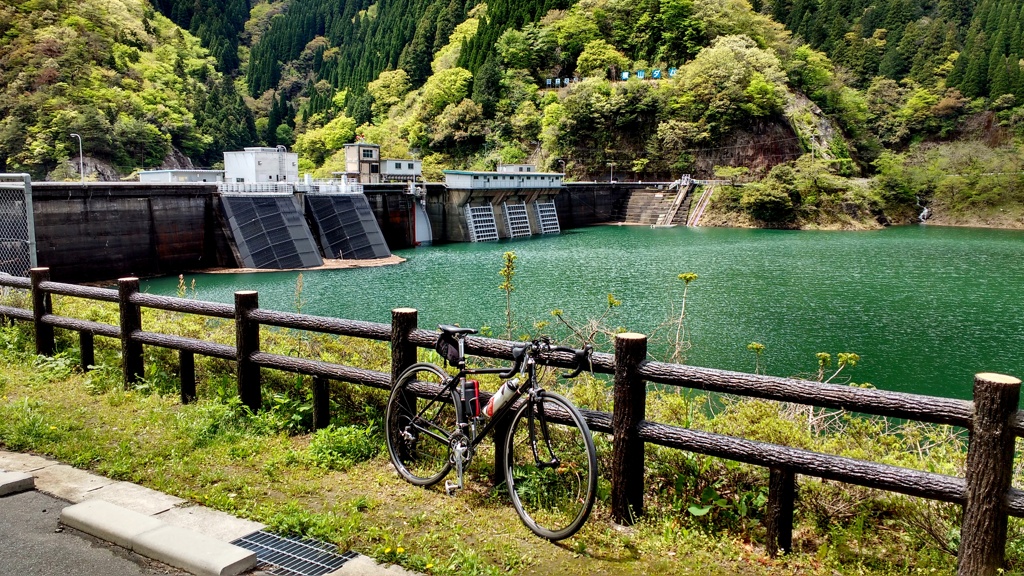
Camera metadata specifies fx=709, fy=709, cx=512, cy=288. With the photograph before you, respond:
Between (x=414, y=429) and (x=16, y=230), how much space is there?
9.31 m

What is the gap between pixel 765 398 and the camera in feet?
13.4

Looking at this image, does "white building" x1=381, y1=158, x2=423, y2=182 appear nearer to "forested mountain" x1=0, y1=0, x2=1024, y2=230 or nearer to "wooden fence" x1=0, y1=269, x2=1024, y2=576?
"forested mountain" x1=0, y1=0, x2=1024, y2=230

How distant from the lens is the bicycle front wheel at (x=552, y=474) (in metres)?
4.04

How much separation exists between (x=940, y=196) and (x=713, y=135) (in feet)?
63.8

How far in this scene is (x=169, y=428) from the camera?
591 centimetres

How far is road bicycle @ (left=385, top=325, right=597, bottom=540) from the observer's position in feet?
14.0

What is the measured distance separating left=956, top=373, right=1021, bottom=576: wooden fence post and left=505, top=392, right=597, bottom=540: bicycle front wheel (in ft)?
6.07

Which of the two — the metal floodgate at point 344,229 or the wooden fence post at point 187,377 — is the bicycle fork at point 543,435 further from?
the metal floodgate at point 344,229

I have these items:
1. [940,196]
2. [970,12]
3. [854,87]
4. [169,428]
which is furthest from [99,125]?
[970,12]

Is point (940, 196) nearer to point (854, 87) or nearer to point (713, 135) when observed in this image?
point (713, 135)

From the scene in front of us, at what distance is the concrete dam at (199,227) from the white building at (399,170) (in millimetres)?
3791

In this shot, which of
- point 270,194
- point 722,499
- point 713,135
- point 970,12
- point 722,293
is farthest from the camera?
point 970,12

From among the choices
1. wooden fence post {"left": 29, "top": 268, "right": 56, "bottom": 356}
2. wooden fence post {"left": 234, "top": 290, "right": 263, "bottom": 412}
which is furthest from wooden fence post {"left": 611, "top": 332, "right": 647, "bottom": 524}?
wooden fence post {"left": 29, "top": 268, "right": 56, "bottom": 356}

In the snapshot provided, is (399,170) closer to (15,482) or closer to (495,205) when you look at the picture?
(495,205)
